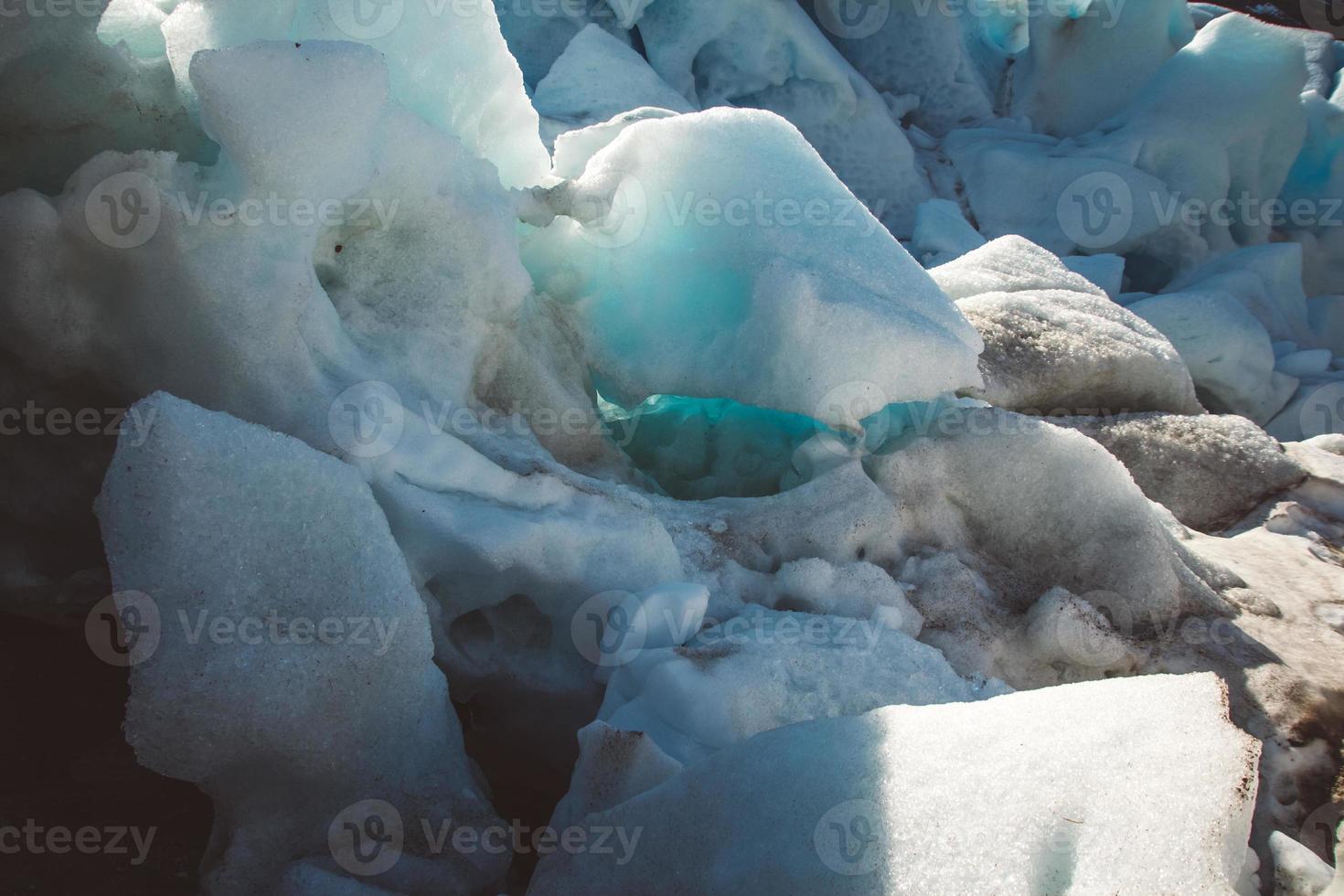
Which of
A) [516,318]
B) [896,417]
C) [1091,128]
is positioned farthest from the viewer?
[1091,128]

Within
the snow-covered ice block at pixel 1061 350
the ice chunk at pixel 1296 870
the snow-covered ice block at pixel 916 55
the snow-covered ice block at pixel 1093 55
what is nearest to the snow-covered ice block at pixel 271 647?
the ice chunk at pixel 1296 870

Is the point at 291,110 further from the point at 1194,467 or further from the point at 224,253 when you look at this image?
the point at 1194,467

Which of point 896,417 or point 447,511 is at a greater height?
point 447,511

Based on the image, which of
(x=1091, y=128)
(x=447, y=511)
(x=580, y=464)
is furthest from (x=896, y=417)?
(x=1091, y=128)

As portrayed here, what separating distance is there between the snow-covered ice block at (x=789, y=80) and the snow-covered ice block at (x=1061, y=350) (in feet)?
8.14

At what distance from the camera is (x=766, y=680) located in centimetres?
178

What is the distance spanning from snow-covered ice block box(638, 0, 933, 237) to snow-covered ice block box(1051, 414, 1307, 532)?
2.92 metres

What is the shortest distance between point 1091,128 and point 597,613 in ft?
18.3

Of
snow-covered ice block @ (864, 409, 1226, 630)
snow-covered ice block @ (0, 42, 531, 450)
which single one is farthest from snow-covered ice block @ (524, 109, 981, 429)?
snow-covered ice block @ (0, 42, 531, 450)

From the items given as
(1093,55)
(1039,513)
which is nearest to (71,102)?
(1039,513)

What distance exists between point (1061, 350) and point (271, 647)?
2508 millimetres

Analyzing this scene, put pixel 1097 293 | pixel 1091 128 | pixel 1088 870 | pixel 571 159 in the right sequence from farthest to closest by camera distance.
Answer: pixel 1091 128
pixel 1097 293
pixel 571 159
pixel 1088 870

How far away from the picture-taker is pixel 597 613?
197cm

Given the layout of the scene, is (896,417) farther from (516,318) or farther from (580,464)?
(516,318)
